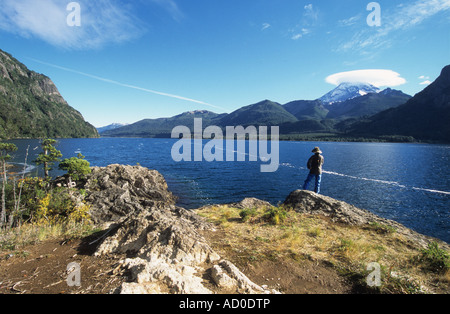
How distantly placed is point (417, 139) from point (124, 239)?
764ft

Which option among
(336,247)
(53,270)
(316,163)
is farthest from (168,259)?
(316,163)

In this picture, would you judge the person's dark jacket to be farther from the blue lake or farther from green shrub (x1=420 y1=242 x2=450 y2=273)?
the blue lake

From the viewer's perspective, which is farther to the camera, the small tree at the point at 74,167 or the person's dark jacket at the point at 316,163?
the small tree at the point at 74,167

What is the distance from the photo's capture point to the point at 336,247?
7.76 m

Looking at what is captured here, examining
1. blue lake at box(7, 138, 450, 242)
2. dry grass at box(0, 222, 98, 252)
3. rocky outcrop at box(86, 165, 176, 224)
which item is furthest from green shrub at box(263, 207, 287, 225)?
blue lake at box(7, 138, 450, 242)

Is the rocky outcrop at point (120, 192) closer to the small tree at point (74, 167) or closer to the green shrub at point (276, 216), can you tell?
the small tree at point (74, 167)

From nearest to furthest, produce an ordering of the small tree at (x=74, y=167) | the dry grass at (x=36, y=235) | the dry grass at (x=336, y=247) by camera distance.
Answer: the dry grass at (x=336, y=247)
the dry grass at (x=36, y=235)
the small tree at (x=74, y=167)

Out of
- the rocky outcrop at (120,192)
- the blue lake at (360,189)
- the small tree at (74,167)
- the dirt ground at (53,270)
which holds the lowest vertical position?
the blue lake at (360,189)

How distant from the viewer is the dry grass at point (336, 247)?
5.82 meters

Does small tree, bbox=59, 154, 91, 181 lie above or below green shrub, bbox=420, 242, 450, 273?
above

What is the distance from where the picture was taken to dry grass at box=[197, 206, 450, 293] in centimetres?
582

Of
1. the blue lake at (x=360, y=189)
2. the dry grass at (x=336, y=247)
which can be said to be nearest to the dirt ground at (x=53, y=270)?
the dry grass at (x=336, y=247)
